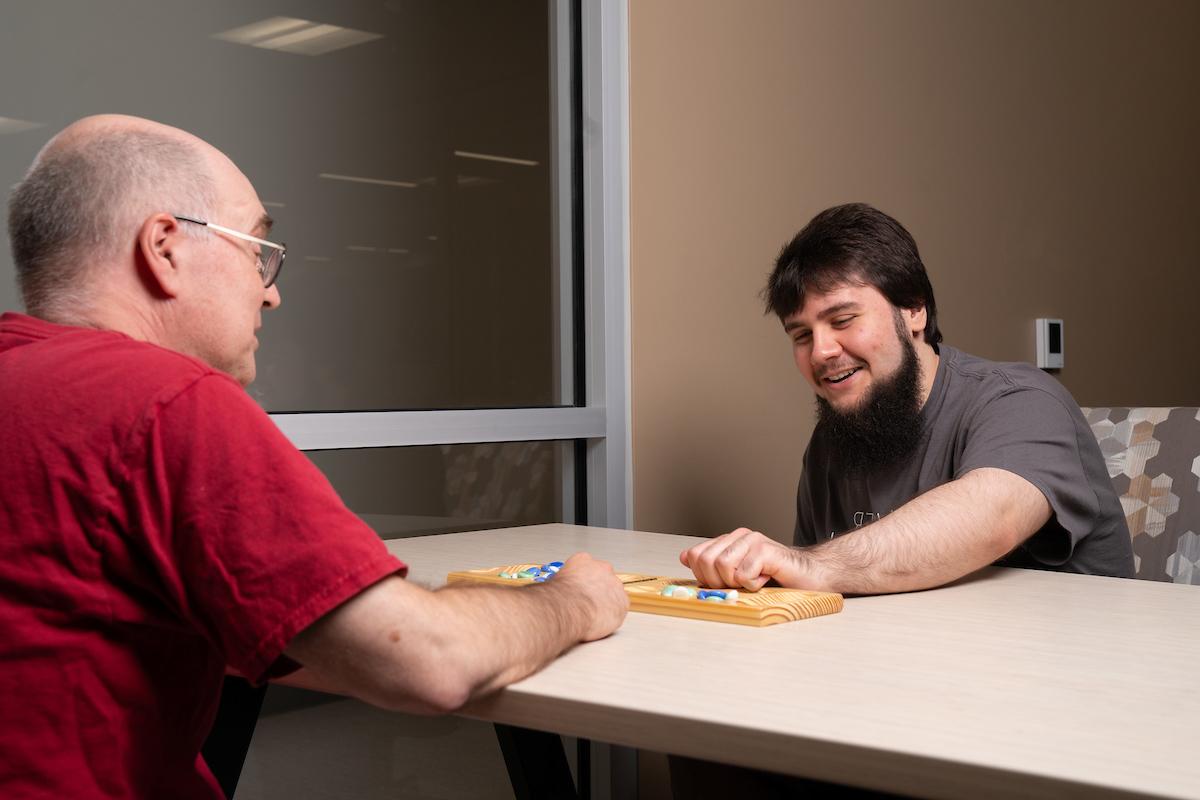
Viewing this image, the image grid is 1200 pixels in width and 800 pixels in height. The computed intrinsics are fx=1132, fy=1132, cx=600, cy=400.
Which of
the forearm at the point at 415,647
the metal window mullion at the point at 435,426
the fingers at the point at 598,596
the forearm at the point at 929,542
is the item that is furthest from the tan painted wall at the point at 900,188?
the forearm at the point at 415,647

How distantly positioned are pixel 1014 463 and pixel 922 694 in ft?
2.48

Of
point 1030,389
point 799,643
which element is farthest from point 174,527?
point 1030,389

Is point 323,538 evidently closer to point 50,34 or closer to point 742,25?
point 50,34

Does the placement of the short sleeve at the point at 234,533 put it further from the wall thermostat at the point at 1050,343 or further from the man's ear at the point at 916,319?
the wall thermostat at the point at 1050,343

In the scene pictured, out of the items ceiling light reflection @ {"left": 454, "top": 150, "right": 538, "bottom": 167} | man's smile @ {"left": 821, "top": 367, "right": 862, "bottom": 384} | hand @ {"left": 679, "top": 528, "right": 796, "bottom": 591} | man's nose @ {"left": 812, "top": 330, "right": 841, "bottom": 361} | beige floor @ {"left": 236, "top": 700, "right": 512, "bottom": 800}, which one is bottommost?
beige floor @ {"left": 236, "top": 700, "right": 512, "bottom": 800}

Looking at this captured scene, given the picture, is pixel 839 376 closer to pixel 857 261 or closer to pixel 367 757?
pixel 857 261

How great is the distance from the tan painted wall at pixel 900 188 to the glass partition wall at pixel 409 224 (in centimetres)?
12

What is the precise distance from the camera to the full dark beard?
6.17ft

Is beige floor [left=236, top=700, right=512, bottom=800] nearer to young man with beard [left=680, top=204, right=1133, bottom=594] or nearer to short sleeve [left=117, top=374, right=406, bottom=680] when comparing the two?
young man with beard [left=680, top=204, right=1133, bottom=594]

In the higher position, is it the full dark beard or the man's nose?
the man's nose

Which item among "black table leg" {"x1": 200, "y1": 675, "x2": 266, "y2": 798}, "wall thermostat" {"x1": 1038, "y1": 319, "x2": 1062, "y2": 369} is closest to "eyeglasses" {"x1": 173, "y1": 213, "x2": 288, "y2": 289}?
"black table leg" {"x1": 200, "y1": 675, "x2": 266, "y2": 798}

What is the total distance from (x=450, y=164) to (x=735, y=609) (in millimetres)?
1253

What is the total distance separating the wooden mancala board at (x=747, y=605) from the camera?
1.18 meters

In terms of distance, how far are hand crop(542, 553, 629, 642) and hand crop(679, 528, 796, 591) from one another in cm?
19
